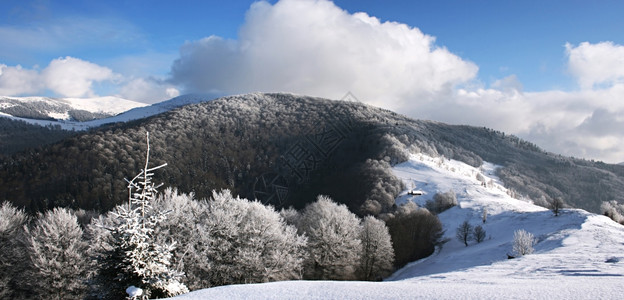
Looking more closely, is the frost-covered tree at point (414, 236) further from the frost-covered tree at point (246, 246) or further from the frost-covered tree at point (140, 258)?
the frost-covered tree at point (140, 258)

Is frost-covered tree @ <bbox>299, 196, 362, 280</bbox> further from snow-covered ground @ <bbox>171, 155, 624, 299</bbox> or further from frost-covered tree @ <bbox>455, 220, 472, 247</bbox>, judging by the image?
frost-covered tree @ <bbox>455, 220, 472, 247</bbox>

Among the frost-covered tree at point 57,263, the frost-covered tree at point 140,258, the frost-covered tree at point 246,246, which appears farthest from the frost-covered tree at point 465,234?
the frost-covered tree at point 140,258

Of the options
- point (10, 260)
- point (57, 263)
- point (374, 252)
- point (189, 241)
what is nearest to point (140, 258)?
point (189, 241)

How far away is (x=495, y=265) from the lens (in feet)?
102

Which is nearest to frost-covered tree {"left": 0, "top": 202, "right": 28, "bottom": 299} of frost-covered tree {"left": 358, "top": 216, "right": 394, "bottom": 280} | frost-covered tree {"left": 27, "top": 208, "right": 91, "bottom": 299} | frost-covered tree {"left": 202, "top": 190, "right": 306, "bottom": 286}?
frost-covered tree {"left": 27, "top": 208, "right": 91, "bottom": 299}

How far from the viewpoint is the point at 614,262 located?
27.8 metres

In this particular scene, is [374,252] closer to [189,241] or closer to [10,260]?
[189,241]

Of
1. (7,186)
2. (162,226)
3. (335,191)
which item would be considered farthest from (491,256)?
(7,186)

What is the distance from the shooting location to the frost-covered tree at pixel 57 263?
118 feet

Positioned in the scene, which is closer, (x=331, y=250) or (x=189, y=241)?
(x=189, y=241)

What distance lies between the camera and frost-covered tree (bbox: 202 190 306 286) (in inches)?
1449

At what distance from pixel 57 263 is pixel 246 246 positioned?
18897 millimetres

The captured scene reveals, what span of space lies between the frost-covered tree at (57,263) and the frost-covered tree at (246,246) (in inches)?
517

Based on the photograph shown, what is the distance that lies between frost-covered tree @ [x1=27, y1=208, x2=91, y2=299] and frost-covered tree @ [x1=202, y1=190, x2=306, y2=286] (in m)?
13.1
